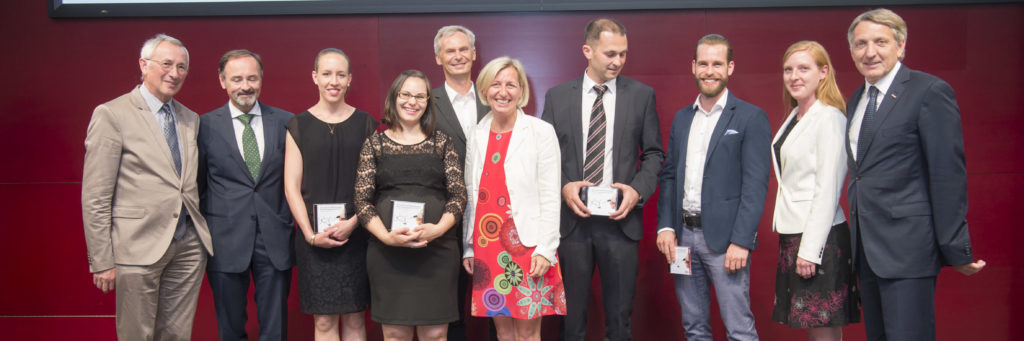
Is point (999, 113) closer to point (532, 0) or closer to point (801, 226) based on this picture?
point (801, 226)

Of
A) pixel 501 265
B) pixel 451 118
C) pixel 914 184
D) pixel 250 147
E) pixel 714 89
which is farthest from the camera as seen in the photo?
pixel 451 118

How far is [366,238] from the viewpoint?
9.01 feet

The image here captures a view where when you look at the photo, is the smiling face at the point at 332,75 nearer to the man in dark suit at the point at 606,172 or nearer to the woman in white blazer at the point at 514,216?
the woman in white blazer at the point at 514,216

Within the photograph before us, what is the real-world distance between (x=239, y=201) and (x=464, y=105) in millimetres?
1089

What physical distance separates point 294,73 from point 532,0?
145 cm

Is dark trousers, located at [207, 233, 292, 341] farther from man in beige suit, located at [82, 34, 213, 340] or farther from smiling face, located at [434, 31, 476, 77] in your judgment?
smiling face, located at [434, 31, 476, 77]

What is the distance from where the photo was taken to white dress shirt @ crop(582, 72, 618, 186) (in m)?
2.77

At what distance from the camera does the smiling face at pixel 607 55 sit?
110 inches

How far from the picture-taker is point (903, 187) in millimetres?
2184

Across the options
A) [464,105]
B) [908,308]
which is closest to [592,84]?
[464,105]

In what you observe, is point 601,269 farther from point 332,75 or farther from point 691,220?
point 332,75

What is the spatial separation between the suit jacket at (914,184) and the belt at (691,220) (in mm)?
605

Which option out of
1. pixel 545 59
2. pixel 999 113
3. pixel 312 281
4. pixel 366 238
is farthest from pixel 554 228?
pixel 999 113

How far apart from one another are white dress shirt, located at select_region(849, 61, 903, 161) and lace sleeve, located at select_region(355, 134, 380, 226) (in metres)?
1.84
